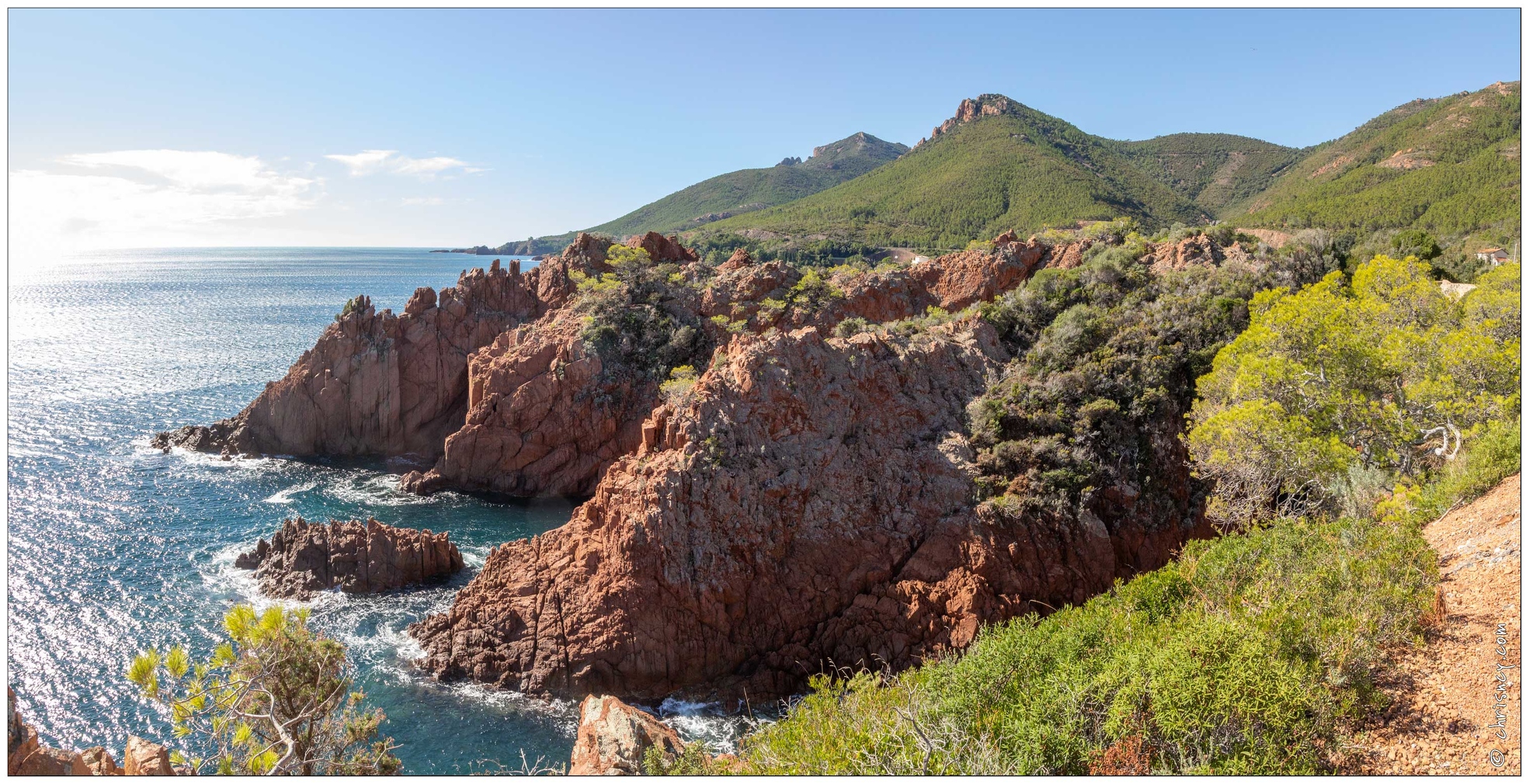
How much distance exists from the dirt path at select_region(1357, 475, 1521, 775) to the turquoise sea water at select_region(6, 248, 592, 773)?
15666 millimetres

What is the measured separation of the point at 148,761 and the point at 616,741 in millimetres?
6140

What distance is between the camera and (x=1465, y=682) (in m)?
8.64

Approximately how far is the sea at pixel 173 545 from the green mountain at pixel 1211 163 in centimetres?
10104

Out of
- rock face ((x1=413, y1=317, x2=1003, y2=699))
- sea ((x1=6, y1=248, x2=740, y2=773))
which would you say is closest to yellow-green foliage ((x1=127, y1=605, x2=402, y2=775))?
sea ((x1=6, y1=248, x2=740, y2=773))

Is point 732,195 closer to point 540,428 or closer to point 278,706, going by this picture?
point 540,428

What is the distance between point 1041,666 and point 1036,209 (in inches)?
3103

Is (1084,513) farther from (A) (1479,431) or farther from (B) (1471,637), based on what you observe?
(B) (1471,637)

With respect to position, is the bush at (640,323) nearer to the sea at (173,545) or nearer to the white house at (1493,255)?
the sea at (173,545)

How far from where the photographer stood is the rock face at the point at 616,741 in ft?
39.4

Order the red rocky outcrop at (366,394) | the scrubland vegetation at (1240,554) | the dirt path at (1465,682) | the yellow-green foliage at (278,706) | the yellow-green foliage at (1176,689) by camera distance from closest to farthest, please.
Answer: the dirt path at (1465,682) < the yellow-green foliage at (1176,689) < the scrubland vegetation at (1240,554) < the yellow-green foliage at (278,706) < the red rocky outcrop at (366,394)

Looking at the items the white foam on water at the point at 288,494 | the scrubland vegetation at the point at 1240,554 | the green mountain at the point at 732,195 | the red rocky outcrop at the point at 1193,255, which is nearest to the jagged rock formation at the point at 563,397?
the white foam on water at the point at 288,494

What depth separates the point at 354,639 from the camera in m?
22.2

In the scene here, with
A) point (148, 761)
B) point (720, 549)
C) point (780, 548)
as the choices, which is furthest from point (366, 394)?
point (148, 761)

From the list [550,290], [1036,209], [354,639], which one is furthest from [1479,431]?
[1036,209]
